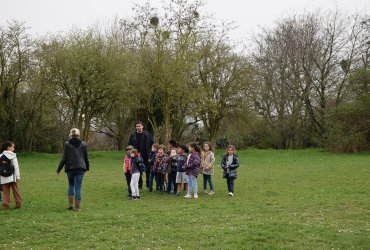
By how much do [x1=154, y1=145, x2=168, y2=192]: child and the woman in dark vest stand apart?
12.7 ft

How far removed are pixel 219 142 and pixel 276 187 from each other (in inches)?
1311

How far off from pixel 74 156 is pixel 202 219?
3695 mm

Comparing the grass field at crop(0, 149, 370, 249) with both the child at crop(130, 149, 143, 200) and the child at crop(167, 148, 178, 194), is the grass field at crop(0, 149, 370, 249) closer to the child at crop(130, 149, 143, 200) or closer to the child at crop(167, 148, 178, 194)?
the child at crop(130, 149, 143, 200)

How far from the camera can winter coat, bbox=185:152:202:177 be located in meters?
14.1

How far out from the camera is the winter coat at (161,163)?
15.2 metres

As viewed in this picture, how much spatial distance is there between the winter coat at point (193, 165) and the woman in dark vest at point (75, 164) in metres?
3.54

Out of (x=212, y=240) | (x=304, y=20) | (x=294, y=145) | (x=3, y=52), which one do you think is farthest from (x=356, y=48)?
(x=212, y=240)

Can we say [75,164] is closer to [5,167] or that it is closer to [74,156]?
[74,156]

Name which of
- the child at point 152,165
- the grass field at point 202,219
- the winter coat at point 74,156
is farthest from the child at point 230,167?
the winter coat at point 74,156

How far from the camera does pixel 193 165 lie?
46.4 ft

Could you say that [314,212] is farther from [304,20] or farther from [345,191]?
[304,20]

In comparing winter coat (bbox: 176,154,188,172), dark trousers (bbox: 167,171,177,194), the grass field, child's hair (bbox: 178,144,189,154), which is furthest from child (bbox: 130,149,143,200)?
child's hair (bbox: 178,144,189,154)

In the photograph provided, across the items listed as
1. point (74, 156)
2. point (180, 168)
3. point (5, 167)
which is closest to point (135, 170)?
point (180, 168)

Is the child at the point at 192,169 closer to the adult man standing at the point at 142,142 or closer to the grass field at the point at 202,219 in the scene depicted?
the grass field at the point at 202,219
